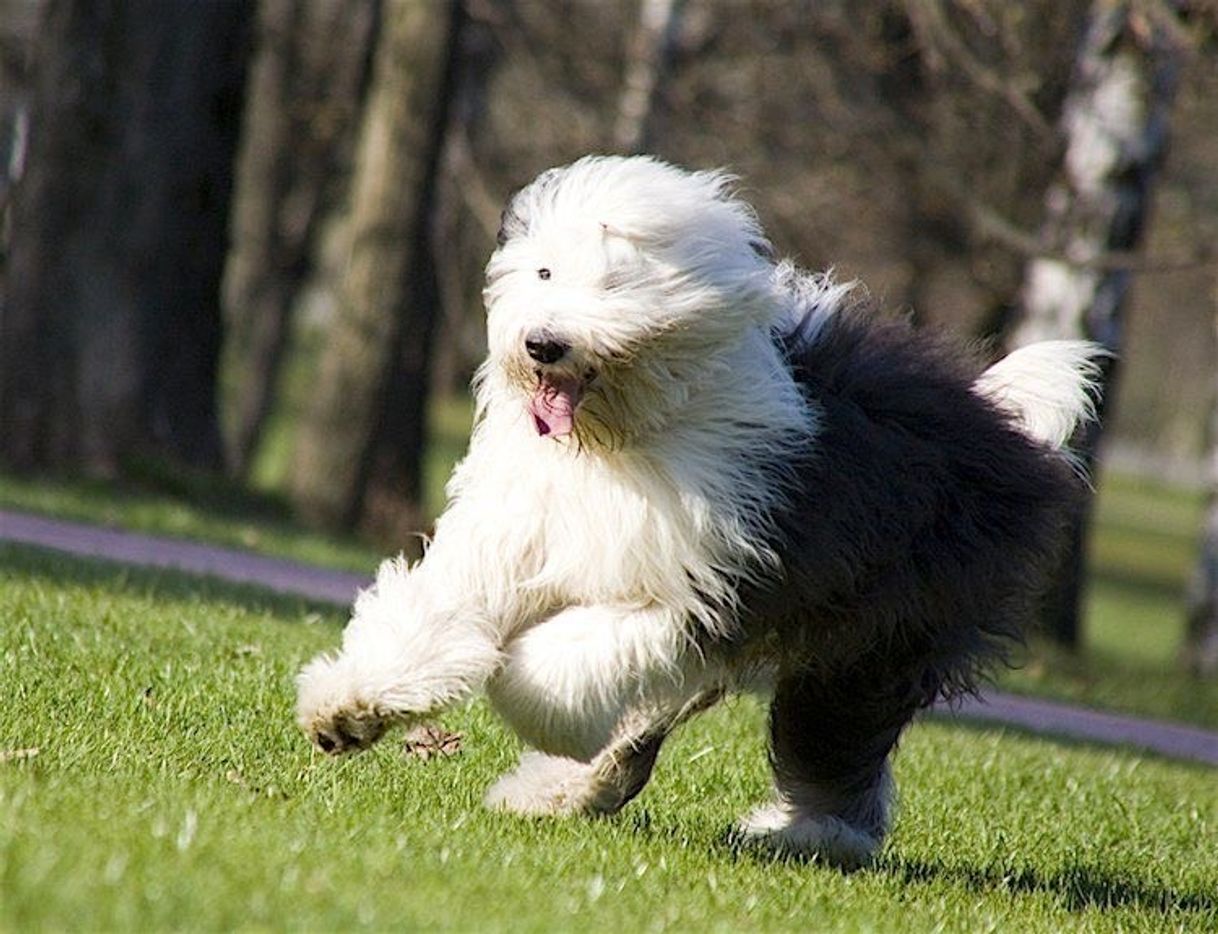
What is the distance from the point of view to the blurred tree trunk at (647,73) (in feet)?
65.5

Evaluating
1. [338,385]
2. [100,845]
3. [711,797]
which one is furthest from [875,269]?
[100,845]

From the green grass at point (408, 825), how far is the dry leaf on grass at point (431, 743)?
54mm

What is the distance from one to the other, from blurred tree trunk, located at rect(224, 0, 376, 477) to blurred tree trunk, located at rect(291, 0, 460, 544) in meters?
6.23

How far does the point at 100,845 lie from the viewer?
4445 millimetres

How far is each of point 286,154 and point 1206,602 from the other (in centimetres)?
1293

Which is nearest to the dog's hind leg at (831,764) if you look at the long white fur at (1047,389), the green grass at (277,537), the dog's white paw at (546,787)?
the dog's white paw at (546,787)

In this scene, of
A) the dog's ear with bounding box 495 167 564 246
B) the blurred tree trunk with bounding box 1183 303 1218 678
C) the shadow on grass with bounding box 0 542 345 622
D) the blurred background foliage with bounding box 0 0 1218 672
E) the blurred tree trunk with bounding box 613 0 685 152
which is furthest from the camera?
the blurred tree trunk with bounding box 613 0 685 152

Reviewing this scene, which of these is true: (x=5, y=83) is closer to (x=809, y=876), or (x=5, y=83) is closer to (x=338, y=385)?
(x=338, y=385)

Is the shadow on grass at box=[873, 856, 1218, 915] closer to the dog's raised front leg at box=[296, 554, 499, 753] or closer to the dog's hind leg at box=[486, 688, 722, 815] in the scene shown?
the dog's hind leg at box=[486, 688, 722, 815]

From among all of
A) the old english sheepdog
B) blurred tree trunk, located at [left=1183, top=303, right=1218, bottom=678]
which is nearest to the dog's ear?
the old english sheepdog

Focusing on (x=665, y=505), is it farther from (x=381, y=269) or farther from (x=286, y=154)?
(x=286, y=154)

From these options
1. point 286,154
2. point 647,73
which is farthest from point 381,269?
point 286,154

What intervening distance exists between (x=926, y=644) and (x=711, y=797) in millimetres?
1186

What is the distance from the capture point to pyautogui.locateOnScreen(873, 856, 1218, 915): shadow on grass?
20.8 feet
